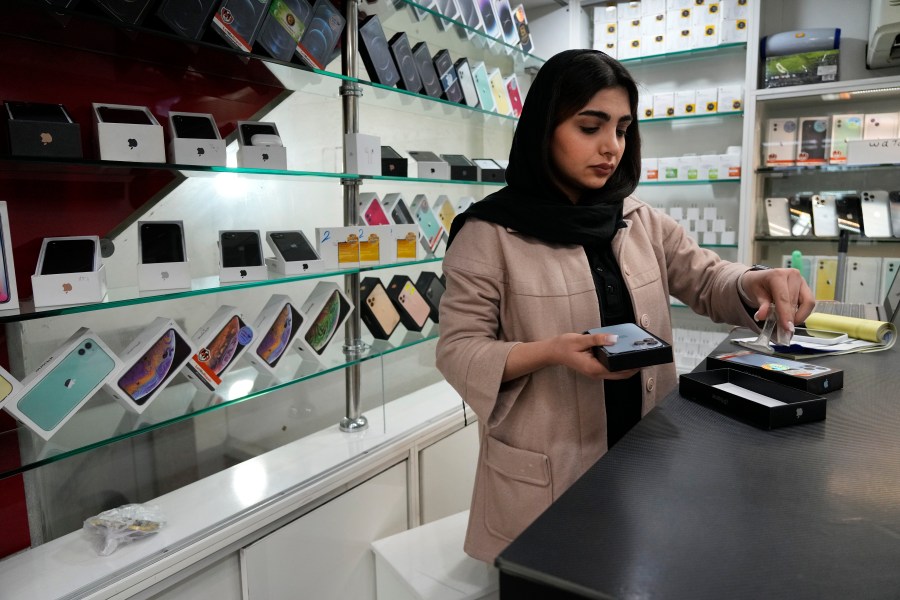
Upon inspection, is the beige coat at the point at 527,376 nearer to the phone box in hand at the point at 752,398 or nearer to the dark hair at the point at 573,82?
the phone box in hand at the point at 752,398

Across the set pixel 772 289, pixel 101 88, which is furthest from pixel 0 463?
pixel 772 289

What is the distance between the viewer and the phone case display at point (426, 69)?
95.7 inches

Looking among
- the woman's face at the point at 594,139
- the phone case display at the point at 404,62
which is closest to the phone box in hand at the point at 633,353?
the woman's face at the point at 594,139

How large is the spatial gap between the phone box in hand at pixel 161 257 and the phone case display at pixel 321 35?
2.34 ft

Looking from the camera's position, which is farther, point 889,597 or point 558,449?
point 558,449

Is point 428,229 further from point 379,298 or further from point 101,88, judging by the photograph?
point 101,88

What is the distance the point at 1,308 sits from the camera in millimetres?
1334

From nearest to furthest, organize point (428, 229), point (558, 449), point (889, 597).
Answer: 1. point (889, 597)
2. point (558, 449)
3. point (428, 229)

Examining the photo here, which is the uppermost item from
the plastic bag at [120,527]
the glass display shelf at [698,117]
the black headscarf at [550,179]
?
the glass display shelf at [698,117]

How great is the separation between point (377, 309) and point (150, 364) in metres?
0.91

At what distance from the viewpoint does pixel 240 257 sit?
1.81 m

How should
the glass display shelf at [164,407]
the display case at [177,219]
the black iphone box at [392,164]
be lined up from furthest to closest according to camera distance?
the black iphone box at [392,164] < the display case at [177,219] < the glass display shelf at [164,407]

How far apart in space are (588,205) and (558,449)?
571 millimetres

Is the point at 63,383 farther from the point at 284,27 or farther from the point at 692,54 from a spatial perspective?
the point at 692,54
